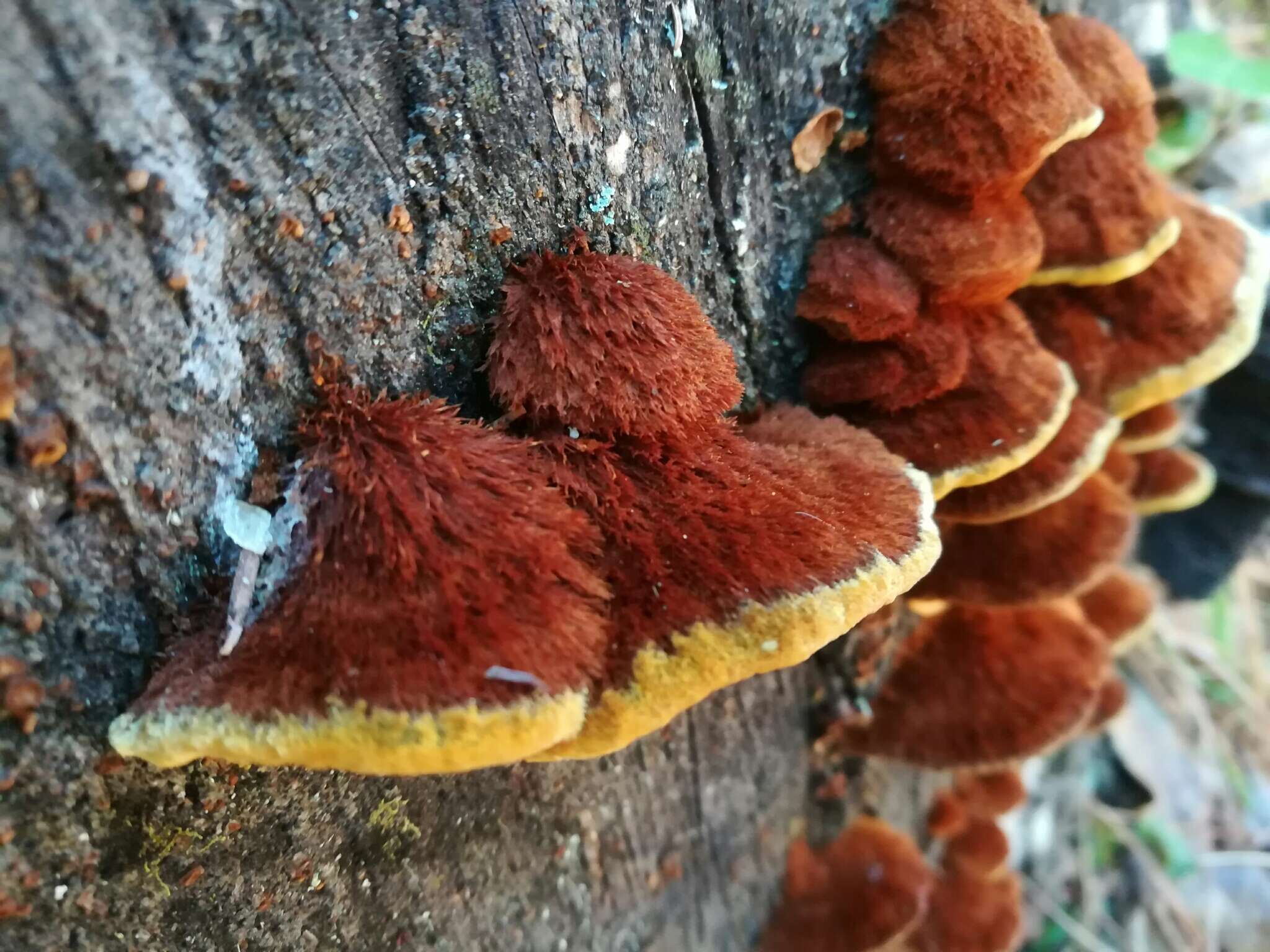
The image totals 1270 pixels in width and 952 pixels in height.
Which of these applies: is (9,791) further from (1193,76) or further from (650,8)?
(1193,76)

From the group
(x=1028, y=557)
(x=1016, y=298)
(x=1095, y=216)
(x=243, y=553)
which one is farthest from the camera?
(x=1028, y=557)

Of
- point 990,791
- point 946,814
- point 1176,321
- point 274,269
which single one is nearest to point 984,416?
point 1176,321

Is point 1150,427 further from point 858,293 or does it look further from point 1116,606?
point 858,293

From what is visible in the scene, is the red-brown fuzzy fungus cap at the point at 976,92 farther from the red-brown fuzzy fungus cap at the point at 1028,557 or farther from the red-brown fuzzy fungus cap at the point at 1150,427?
the red-brown fuzzy fungus cap at the point at 1150,427

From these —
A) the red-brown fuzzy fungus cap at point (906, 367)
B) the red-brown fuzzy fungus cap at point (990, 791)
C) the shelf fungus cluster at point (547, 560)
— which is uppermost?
the shelf fungus cluster at point (547, 560)

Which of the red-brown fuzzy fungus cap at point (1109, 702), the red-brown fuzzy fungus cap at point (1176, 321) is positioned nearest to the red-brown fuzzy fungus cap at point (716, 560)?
the red-brown fuzzy fungus cap at point (1176, 321)

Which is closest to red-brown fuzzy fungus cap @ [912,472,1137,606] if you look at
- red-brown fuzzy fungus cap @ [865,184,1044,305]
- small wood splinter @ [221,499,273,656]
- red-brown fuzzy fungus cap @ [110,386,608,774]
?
red-brown fuzzy fungus cap @ [865,184,1044,305]

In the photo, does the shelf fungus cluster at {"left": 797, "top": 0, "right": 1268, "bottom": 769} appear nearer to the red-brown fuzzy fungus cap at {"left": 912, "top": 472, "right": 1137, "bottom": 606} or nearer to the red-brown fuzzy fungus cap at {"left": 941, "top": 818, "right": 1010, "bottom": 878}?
the red-brown fuzzy fungus cap at {"left": 912, "top": 472, "right": 1137, "bottom": 606}
